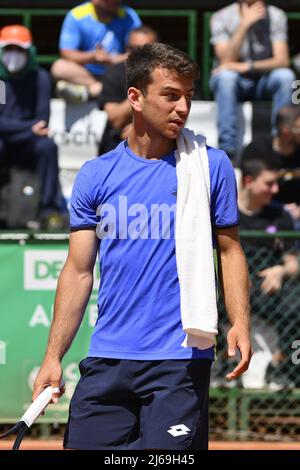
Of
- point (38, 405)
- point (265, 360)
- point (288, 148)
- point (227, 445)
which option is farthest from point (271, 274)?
point (38, 405)

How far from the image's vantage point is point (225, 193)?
4734 millimetres

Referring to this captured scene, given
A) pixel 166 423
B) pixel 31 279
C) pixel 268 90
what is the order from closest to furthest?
pixel 166 423 < pixel 31 279 < pixel 268 90

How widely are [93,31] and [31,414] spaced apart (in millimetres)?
A: 6178

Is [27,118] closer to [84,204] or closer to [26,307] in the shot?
[26,307]

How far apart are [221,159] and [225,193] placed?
0.50ft

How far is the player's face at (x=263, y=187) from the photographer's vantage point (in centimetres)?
884

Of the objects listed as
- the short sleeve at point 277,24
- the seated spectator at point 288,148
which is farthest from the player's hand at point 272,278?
the short sleeve at point 277,24

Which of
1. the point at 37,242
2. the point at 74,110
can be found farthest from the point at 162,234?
the point at 74,110

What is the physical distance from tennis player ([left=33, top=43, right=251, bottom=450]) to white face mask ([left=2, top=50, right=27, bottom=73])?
5.11 meters

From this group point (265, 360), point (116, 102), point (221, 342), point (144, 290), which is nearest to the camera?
point (144, 290)

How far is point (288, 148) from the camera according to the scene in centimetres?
973

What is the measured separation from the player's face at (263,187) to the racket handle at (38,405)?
4.43m

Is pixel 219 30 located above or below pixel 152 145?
above

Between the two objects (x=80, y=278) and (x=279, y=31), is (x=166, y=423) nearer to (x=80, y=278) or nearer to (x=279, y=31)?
(x=80, y=278)
